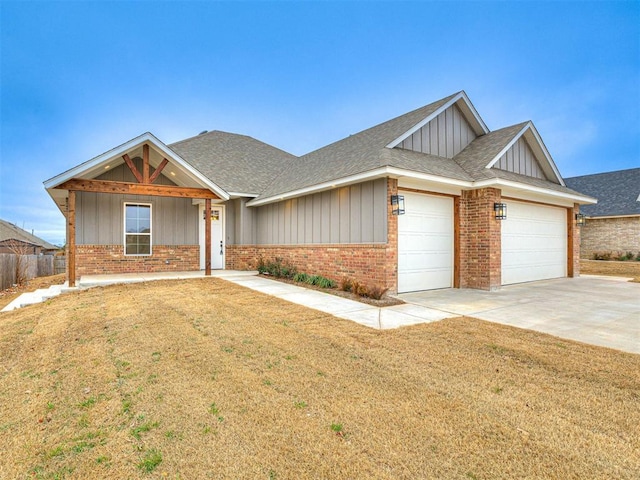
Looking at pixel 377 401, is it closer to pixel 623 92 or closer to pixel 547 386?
pixel 547 386

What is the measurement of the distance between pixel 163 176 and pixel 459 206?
1098 cm

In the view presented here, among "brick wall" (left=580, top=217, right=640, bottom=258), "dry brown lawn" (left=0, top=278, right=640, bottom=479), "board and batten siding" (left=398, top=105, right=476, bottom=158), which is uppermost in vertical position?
"board and batten siding" (left=398, top=105, right=476, bottom=158)

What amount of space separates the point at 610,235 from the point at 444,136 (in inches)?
662

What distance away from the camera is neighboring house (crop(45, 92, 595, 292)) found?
29.0ft

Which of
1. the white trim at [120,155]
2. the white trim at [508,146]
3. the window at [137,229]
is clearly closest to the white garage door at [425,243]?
the white trim at [508,146]

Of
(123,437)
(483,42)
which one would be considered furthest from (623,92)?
(123,437)

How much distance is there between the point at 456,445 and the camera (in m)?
2.29

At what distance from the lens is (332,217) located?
9922 millimetres

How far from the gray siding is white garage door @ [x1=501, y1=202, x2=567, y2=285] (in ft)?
3.85

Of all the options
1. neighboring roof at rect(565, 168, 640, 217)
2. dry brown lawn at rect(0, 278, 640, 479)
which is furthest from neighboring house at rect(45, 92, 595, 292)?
neighboring roof at rect(565, 168, 640, 217)

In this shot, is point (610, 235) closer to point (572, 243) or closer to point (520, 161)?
point (572, 243)

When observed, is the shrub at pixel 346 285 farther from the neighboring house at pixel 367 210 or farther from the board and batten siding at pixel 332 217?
the board and batten siding at pixel 332 217

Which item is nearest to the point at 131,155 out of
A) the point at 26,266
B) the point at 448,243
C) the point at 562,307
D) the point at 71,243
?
the point at 71,243

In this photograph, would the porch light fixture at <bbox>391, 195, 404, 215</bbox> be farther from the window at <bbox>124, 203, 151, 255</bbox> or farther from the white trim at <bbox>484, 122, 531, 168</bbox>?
the window at <bbox>124, 203, 151, 255</bbox>
